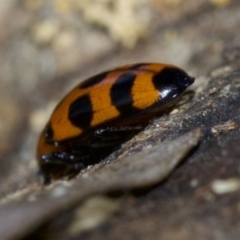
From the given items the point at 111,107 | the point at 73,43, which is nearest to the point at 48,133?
the point at 111,107

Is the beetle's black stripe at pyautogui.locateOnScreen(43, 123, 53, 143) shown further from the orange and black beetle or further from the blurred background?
the blurred background

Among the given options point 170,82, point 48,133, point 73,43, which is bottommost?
point 170,82

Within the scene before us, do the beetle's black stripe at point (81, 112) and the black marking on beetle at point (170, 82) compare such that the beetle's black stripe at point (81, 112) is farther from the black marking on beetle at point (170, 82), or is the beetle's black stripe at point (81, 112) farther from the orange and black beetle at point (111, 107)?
the black marking on beetle at point (170, 82)

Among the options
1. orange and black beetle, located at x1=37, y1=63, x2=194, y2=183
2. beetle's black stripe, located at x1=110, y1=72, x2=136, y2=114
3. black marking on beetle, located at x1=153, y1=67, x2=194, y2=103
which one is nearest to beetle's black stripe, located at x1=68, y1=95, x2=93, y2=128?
orange and black beetle, located at x1=37, y1=63, x2=194, y2=183

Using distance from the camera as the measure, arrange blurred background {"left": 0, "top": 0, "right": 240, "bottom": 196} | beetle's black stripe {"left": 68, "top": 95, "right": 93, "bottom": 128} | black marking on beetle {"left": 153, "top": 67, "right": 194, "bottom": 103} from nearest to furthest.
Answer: black marking on beetle {"left": 153, "top": 67, "right": 194, "bottom": 103} < beetle's black stripe {"left": 68, "top": 95, "right": 93, "bottom": 128} < blurred background {"left": 0, "top": 0, "right": 240, "bottom": 196}

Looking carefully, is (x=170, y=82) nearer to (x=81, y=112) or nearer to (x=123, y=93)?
(x=123, y=93)
